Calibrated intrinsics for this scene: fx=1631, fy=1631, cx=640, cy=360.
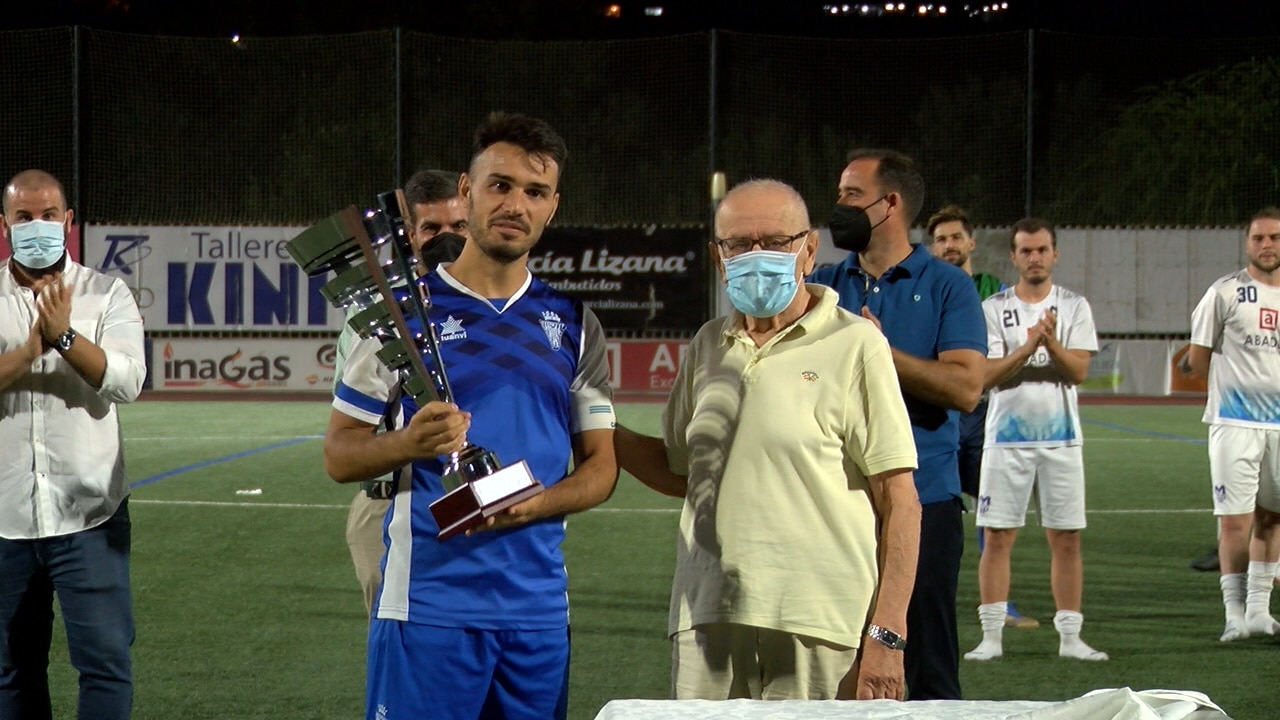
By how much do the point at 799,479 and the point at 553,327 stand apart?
25.0 inches

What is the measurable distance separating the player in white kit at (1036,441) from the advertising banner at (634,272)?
15.4 meters

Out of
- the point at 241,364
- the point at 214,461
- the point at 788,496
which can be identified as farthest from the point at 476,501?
the point at 241,364

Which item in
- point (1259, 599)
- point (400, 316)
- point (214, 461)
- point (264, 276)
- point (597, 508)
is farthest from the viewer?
point (264, 276)

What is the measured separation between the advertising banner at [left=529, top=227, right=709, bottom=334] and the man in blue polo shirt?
1808cm

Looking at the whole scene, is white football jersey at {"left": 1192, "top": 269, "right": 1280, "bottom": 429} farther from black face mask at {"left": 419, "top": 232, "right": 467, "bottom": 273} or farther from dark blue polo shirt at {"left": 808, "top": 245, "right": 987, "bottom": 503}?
black face mask at {"left": 419, "top": 232, "right": 467, "bottom": 273}

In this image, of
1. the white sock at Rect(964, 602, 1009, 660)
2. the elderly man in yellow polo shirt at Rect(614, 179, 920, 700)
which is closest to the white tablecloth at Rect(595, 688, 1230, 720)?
the elderly man in yellow polo shirt at Rect(614, 179, 920, 700)

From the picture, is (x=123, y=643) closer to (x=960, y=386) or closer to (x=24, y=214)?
(x=24, y=214)

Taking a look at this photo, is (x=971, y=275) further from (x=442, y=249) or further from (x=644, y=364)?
(x=644, y=364)

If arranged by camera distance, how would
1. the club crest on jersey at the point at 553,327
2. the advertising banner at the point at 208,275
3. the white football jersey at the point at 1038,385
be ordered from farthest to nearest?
the advertising banner at the point at 208,275 < the white football jersey at the point at 1038,385 < the club crest on jersey at the point at 553,327

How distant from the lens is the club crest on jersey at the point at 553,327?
3.55m

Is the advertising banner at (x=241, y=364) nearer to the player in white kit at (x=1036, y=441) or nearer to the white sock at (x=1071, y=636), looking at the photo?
the player in white kit at (x=1036, y=441)

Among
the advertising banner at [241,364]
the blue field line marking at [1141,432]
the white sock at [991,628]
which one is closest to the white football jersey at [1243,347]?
the white sock at [991,628]

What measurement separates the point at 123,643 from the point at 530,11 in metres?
32.9

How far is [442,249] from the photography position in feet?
16.5
